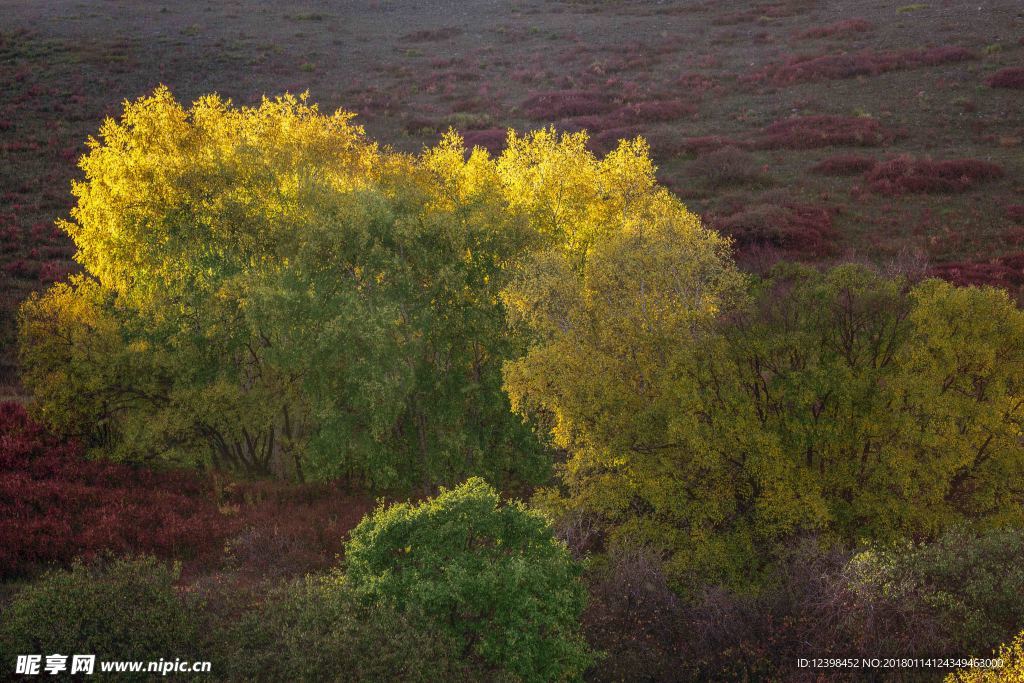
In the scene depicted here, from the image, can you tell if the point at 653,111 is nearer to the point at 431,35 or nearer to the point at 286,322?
the point at 431,35

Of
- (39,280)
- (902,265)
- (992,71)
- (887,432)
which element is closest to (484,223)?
(887,432)

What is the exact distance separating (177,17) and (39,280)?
237 feet

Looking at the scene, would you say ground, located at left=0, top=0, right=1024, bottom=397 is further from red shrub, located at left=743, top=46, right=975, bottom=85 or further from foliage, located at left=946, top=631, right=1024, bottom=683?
foliage, located at left=946, top=631, right=1024, bottom=683

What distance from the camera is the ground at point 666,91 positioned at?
55719mm

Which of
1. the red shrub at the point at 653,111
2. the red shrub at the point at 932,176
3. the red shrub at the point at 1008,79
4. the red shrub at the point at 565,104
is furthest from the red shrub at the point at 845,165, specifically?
the red shrub at the point at 565,104

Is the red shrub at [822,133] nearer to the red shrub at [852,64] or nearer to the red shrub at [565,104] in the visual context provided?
the red shrub at [852,64]

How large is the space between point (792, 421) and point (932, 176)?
46583 millimetres

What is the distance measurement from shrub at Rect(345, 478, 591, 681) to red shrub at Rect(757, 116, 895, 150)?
6044 cm

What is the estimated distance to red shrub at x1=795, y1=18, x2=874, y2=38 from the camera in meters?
95.2

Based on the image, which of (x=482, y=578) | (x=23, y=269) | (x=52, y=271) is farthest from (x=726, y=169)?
(x=482, y=578)

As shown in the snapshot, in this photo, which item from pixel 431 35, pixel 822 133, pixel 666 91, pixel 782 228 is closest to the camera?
pixel 782 228

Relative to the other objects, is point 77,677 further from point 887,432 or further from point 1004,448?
point 1004,448

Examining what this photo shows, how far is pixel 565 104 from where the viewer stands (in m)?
82.5

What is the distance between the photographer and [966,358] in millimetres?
24391
